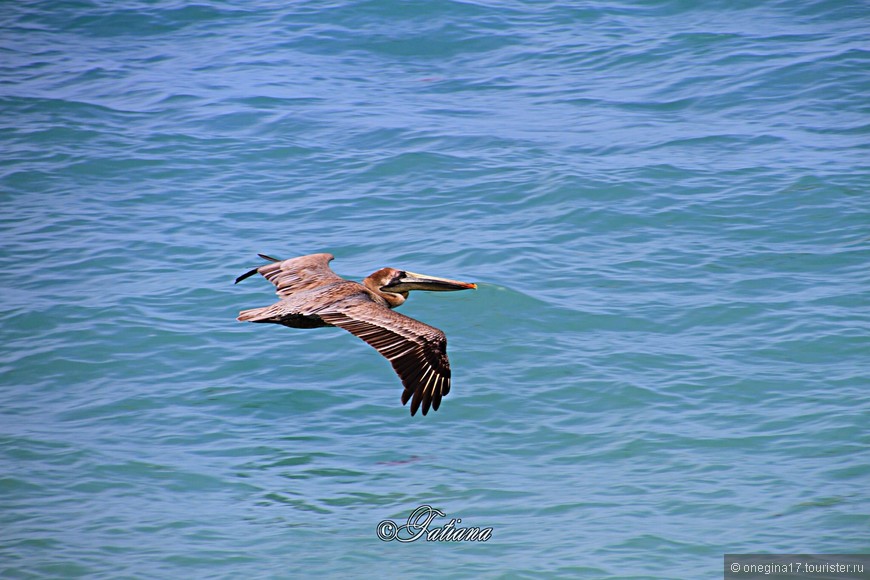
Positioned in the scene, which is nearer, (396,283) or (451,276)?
(396,283)

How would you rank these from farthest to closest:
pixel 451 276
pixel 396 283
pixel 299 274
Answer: pixel 451 276 → pixel 299 274 → pixel 396 283

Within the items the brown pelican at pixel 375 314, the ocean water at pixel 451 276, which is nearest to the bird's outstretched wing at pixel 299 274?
the brown pelican at pixel 375 314

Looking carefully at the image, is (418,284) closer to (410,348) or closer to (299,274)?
(299,274)

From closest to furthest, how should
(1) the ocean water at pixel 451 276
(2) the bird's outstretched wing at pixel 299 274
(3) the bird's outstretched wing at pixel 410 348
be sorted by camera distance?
1. (3) the bird's outstretched wing at pixel 410 348
2. (1) the ocean water at pixel 451 276
3. (2) the bird's outstretched wing at pixel 299 274

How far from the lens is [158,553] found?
20.7ft

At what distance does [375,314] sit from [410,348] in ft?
1.41

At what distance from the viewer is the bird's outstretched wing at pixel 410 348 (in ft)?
18.5

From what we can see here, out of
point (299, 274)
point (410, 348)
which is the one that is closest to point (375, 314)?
point (410, 348)

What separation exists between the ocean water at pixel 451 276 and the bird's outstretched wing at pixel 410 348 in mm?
1152

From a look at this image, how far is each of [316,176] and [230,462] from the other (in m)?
5.14

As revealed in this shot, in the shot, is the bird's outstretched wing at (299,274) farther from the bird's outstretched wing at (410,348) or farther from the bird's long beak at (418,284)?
the bird's outstretched wing at (410,348)

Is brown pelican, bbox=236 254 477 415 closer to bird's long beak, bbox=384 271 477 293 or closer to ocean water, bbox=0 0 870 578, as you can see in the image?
bird's long beak, bbox=384 271 477 293

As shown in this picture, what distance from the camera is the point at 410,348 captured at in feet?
19.0

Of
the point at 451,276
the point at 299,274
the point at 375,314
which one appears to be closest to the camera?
the point at 375,314
